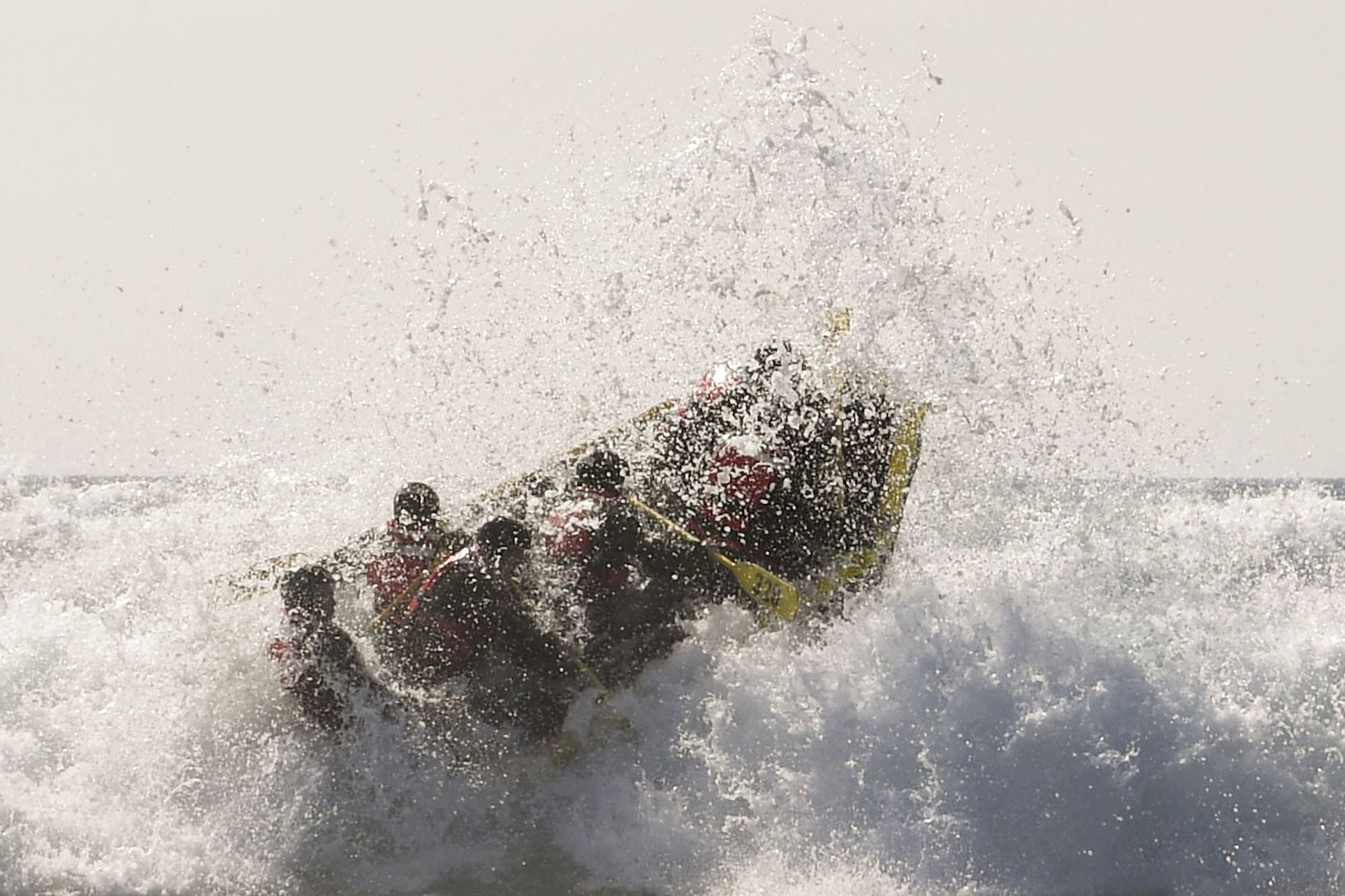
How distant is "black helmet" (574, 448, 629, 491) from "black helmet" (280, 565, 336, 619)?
139cm

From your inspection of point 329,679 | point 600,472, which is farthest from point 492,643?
point 600,472

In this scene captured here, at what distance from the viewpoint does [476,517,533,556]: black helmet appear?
6430mm

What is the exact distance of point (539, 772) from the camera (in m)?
6.62

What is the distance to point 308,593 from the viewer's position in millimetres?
6688

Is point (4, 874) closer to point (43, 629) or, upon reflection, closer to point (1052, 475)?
point (43, 629)

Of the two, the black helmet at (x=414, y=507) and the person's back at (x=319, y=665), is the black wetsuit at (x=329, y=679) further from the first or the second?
the black helmet at (x=414, y=507)

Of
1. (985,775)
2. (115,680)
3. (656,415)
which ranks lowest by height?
(985,775)

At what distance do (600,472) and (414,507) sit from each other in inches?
38.3

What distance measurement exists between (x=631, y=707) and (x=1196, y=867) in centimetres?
272

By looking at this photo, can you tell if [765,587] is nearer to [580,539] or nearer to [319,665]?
[580,539]

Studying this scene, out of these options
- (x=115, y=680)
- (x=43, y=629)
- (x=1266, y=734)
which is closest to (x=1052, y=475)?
(x=1266, y=734)

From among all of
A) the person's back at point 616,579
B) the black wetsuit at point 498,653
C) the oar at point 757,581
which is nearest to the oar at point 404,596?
the black wetsuit at point 498,653

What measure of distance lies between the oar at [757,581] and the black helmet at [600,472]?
0.12m

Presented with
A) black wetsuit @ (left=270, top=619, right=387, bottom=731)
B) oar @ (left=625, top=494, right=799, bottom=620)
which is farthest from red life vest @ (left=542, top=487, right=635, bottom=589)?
black wetsuit @ (left=270, top=619, right=387, bottom=731)
